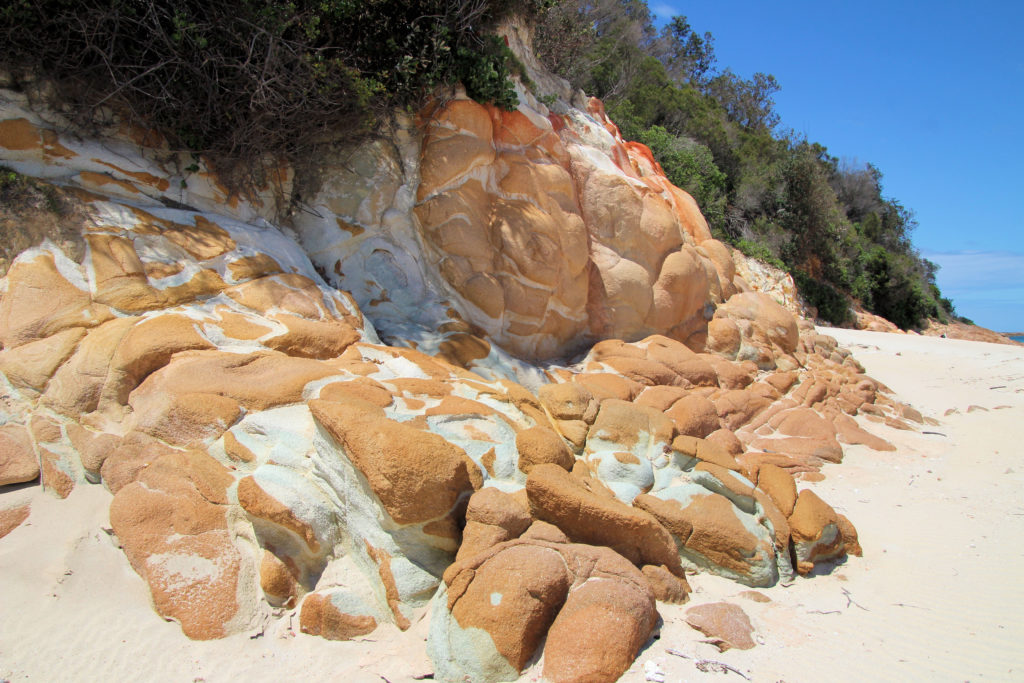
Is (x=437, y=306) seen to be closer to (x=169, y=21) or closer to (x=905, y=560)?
(x=169, y=21)

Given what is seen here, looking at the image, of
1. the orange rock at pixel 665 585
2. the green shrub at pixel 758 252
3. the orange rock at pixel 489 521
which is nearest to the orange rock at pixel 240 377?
the orange rock at pixel 489 521

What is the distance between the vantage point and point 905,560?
3.62 m

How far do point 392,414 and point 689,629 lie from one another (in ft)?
6.11

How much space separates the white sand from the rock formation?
11 centimetres

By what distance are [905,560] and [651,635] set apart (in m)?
1.87

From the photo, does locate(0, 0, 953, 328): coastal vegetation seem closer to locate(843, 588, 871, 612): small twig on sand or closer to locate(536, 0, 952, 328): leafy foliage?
locate(536, 0, 952, 328): leafy foliage

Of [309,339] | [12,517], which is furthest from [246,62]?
[12,517]

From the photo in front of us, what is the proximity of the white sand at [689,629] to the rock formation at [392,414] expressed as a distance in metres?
0.11

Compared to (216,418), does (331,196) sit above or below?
above

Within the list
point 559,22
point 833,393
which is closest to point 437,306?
point 833,393

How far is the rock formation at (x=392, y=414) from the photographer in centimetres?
282

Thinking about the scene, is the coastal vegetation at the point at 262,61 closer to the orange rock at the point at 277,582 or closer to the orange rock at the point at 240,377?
the orange rock at the point at 240,377

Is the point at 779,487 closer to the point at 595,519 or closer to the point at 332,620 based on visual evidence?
the point at 595,519

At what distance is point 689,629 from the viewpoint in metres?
2.87
